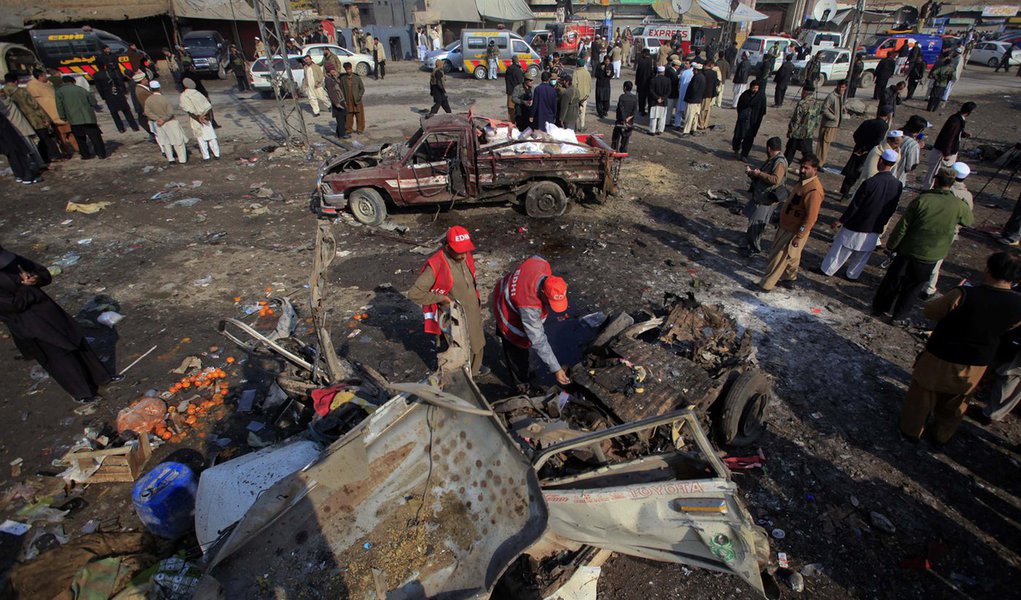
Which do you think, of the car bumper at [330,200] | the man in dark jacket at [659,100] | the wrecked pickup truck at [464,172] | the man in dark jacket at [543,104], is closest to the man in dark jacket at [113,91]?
the wrecked pickup truck at [464,172]

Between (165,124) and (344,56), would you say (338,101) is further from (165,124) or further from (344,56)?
(344,56)

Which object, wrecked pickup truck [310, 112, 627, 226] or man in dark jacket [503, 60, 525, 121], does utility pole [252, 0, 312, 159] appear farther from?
man in dark jacket [503, 60, 525, 121]

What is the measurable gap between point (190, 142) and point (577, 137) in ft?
33.8

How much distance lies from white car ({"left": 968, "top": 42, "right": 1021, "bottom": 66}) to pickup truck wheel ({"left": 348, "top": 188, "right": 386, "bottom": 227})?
1180 inches

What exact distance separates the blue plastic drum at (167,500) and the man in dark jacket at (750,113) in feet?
38.0

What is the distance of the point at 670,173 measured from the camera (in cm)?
1030

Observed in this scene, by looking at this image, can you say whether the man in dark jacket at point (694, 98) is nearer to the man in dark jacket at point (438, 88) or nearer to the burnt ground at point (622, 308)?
the burnt ground at point (622, 308)

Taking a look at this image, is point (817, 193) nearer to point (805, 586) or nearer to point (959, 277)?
point (959, 277)

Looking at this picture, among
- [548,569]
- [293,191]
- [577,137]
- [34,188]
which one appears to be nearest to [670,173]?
[577,137]

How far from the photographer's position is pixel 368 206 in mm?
7941

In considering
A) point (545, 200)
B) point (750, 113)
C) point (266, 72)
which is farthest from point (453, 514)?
point (266, 72)

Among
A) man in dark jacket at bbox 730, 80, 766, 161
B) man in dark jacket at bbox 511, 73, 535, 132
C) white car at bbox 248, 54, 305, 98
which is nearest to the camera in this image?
man in dark jacket at bbox 730, 80, 766, 161

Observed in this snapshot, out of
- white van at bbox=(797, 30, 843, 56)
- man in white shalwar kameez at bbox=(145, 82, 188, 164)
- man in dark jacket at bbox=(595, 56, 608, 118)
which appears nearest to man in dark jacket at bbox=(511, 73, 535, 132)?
man in dark jacket at bbox=(595, 56, 608, 118)

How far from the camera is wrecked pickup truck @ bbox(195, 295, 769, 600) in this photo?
2.36 metres
